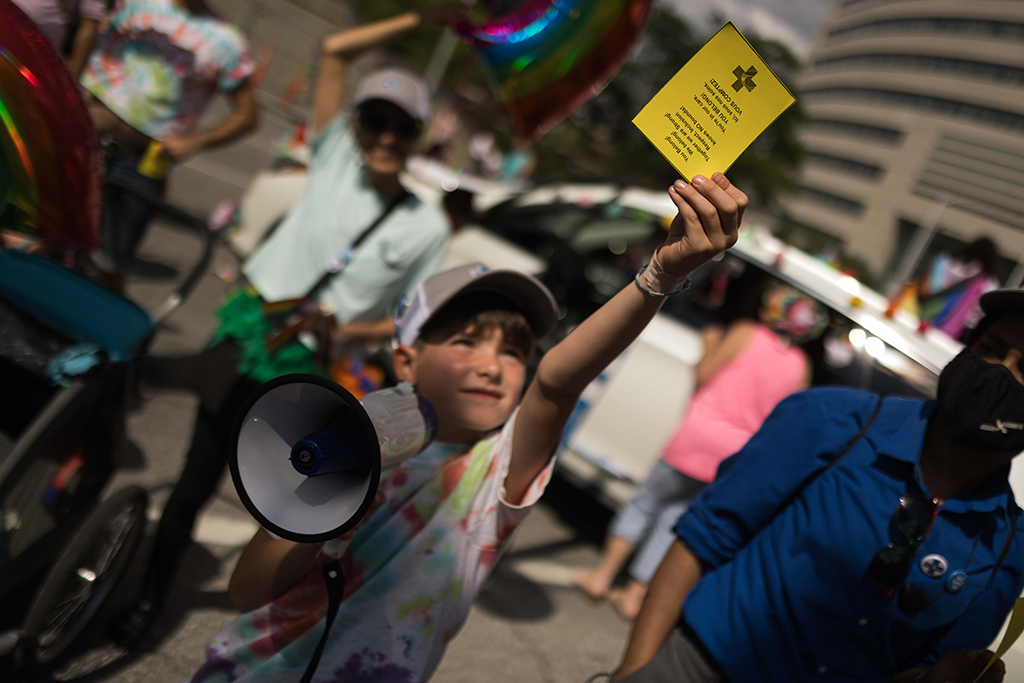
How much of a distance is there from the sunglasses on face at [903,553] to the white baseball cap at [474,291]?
0.81 meters

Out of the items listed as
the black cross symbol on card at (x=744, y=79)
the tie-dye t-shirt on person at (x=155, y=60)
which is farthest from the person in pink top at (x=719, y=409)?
the tie-dye t-shirt on person at (x=155, y=60)

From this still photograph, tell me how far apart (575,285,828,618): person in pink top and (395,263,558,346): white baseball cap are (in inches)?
71.1

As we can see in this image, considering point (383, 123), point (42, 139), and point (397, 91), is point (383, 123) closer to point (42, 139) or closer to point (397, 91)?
point (397, 91)

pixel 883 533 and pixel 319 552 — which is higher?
pixel 883 533

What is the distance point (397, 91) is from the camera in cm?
234

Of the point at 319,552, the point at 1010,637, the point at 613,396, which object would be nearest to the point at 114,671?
the point at 319,552

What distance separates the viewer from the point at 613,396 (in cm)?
395

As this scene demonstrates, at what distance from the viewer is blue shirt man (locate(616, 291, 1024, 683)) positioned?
4.66 feet

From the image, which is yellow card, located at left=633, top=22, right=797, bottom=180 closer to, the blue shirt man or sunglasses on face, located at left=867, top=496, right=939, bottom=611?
the blue shirt man

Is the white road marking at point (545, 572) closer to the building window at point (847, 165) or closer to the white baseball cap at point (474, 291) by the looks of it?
the white baseball cap at point (474, 291)

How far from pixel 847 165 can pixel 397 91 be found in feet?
243

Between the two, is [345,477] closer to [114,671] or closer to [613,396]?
[114,671]

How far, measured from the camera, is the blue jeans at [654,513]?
3.45 metres

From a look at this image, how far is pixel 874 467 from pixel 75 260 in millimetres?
2161
